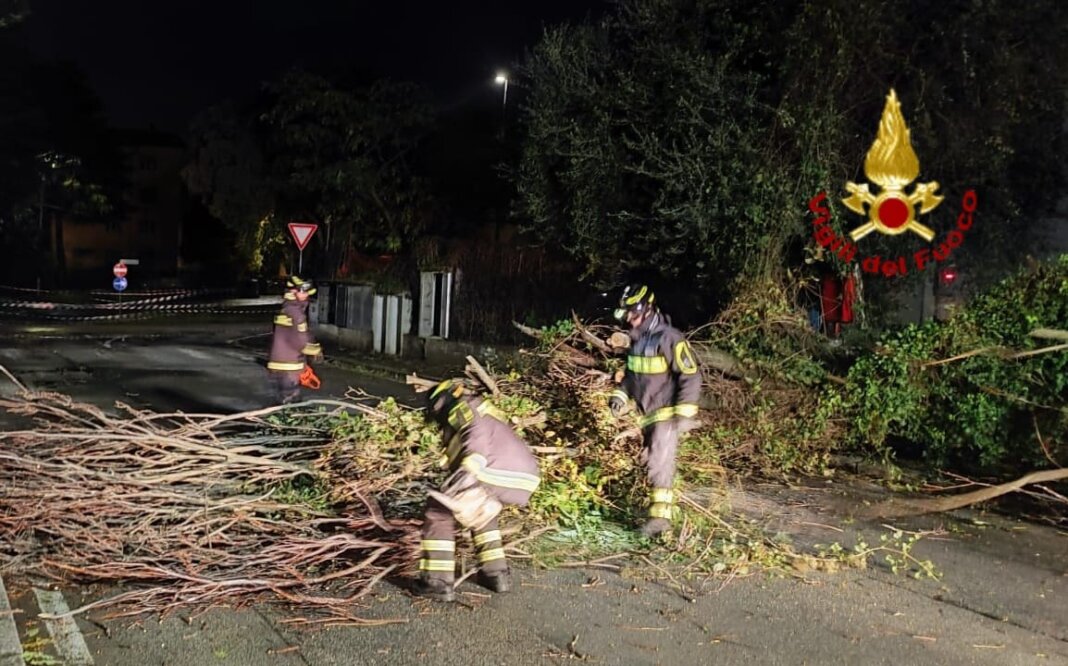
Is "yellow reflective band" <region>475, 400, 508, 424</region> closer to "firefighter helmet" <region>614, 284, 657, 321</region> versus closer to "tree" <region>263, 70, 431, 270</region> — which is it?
"firefighter helmet" <region>614, 284, 657, 321</region>

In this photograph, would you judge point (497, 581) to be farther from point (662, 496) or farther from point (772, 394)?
point (772, 394)

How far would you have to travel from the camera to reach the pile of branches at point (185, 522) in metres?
5.10

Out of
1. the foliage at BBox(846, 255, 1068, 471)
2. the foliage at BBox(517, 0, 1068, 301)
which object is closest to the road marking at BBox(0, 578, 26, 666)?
the foliage at BBox(846, 255, 1068, 471)

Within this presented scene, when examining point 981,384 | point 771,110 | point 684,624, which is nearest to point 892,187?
point 771,110

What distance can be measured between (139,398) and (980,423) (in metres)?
10.0

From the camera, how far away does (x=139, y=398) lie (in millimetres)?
12625

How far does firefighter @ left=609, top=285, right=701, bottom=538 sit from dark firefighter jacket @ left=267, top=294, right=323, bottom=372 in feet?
14.2

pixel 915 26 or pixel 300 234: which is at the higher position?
pixel 915 26

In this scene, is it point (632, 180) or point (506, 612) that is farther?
point (632, 180)

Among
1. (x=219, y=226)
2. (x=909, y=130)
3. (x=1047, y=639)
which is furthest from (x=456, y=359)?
(x=219, y=226)

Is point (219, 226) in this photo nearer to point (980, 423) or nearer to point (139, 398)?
point (139, 398)

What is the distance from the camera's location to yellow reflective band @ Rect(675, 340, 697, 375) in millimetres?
6363


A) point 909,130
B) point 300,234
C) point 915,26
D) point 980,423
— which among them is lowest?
point 980,423

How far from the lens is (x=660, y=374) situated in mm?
6504
